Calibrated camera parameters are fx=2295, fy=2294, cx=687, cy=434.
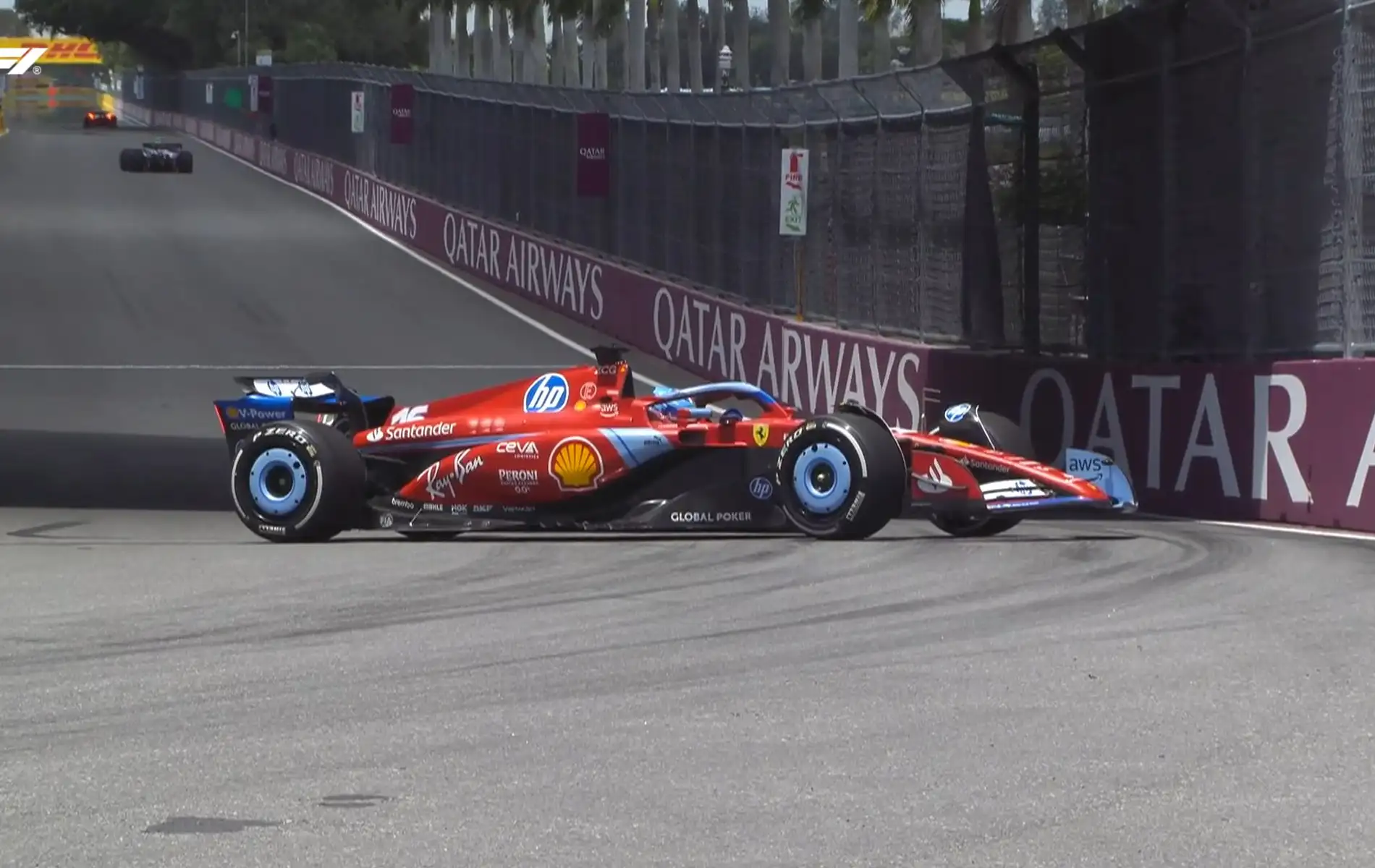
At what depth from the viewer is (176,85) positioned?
118 m

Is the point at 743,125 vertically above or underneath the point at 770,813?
above

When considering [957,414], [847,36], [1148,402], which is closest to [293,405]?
[957,414]

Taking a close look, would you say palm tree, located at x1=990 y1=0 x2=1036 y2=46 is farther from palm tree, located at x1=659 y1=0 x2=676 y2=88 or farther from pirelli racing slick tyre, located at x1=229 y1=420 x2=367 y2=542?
palm tree, located at x1=659 y1=0 x2=676 y2=88

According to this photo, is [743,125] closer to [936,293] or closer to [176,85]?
[936,293]

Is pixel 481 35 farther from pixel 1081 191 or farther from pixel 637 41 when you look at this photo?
pixel 1081 191

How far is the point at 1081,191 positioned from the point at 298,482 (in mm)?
6440

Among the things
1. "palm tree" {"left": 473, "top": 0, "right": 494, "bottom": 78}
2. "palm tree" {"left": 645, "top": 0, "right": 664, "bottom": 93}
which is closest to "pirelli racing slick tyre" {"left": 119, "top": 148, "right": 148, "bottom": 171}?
"palm tree" {"left": 645, "top": 0, "right": 664, "bottom": 93}

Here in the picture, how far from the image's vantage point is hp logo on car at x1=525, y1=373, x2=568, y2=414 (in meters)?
12.5

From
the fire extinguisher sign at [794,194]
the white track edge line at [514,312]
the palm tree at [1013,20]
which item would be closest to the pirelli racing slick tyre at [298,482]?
the white track edge line at [514,312]

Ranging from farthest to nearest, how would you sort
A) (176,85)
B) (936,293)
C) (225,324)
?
(176,85) < (225,324) < (936,293)

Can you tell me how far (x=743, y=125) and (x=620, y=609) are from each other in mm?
16594

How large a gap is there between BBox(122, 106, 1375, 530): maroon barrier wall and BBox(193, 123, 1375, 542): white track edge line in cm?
10

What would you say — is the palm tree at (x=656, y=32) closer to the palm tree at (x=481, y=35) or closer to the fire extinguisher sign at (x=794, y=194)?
the palm tree at (x=481, y=35)

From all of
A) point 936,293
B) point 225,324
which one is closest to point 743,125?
point 936,293
